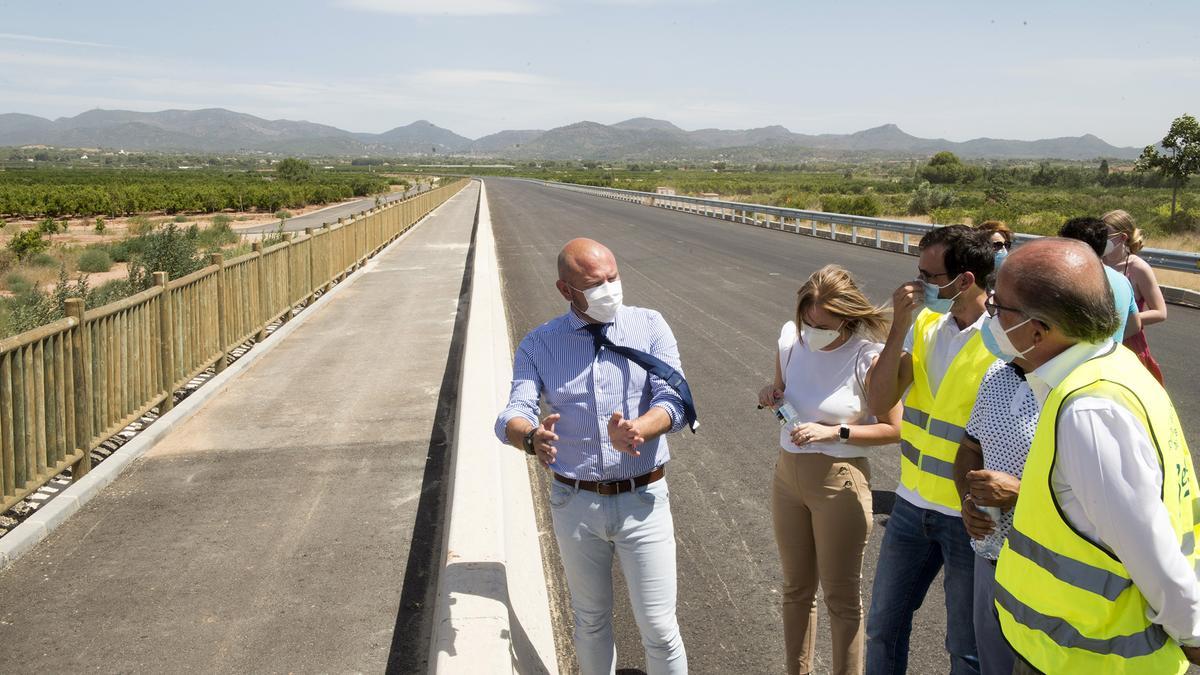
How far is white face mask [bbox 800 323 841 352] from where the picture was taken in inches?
150

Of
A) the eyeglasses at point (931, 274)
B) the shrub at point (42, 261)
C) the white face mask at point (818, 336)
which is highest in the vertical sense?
the eyeglasses at point (931, 274)

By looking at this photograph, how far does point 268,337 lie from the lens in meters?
12.9

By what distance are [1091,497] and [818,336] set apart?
5.76ft

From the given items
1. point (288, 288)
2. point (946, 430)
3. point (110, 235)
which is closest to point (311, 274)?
point (288, 288)

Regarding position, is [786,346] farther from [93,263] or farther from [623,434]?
[93,263]

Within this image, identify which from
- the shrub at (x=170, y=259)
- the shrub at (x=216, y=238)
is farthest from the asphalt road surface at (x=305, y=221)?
the shrub at (x=170, y=259)

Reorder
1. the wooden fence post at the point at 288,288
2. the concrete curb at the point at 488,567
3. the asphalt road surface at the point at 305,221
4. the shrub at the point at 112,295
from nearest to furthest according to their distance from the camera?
the concrete curb at the point at 488,567, the shrub at the point at 112,295, the wooden fence post at the point at 288,288, the asphalt road surface at the point at 305,221

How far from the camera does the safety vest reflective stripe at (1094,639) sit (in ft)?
7.22

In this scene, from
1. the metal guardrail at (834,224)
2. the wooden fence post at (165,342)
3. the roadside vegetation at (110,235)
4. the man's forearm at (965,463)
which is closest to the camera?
the man's forearm at (965,463)

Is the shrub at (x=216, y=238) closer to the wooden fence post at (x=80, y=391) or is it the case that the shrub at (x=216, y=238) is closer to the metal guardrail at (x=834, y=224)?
the metal guardrail at (x=834, y=224)

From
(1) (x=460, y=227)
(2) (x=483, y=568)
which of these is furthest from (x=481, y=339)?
(1) (x=460, y=227)

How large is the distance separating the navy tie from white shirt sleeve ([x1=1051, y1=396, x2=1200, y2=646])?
169 cm

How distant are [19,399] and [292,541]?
→ 194 centimetres

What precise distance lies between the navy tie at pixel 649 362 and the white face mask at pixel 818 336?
0.56 metres
